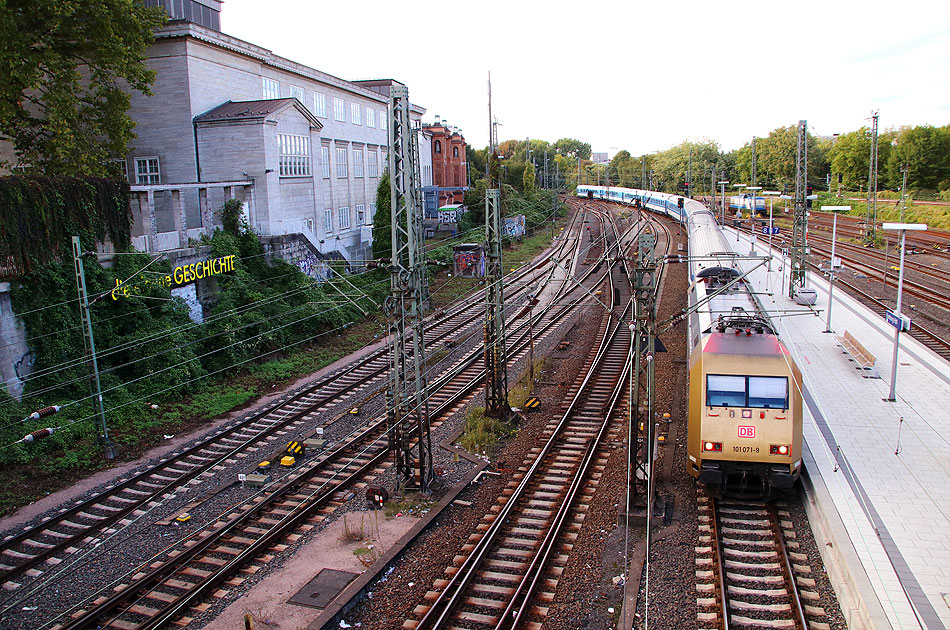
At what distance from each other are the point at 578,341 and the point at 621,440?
10673 millimetres

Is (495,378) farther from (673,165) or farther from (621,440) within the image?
(673,165)

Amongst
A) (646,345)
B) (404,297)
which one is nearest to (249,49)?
(404,297)

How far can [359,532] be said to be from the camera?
13.1 metres

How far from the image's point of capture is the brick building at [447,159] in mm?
69688

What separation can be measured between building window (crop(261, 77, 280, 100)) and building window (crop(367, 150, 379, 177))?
11.0 m

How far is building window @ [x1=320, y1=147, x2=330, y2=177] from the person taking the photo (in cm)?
3909

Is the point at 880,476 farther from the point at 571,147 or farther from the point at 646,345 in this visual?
the point at 571,147

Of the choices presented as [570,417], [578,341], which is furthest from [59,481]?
[578,341]

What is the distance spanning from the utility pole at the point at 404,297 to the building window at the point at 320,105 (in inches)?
1132

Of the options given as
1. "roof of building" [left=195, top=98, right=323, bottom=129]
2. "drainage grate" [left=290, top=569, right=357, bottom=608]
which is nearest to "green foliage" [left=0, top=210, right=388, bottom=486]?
"roof of building" [left=195, top=98, right=323, bottom=129]

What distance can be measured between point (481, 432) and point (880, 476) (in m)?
9.14

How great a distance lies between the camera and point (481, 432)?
58.2 feet

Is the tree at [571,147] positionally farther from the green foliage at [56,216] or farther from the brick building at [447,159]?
the green foliage at [56,216]

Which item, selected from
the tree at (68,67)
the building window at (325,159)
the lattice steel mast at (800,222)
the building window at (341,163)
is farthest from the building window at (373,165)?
the lattice steel mast at (800,222)
